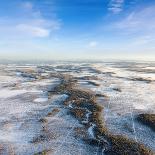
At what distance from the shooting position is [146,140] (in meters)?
20.7

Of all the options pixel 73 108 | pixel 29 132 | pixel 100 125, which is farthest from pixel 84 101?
pixel 29 132

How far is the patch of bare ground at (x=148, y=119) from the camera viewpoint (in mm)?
24188

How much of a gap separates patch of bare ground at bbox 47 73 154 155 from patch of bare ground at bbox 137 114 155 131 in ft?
12.4

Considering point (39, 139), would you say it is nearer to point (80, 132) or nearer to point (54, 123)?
point (80, 132)

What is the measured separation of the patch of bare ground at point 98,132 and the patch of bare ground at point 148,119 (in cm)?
377

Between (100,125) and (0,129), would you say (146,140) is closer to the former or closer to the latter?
(100,125)

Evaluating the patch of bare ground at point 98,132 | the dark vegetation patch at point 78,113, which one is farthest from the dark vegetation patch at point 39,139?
the dark vegetation patch at point 78,113

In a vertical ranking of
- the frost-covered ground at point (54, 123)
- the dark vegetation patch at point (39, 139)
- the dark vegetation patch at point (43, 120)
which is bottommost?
the frost-covered ground at point (54, 123)

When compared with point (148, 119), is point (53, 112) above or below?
below

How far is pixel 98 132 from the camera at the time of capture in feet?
72.4

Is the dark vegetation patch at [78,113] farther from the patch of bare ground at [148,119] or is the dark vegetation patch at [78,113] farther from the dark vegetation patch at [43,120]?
the patch of bare ground at [148,119]

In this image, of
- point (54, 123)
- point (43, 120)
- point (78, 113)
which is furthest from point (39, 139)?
point (78, 113)

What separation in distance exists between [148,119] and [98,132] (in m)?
5.95

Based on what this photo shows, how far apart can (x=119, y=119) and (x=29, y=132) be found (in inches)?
351
